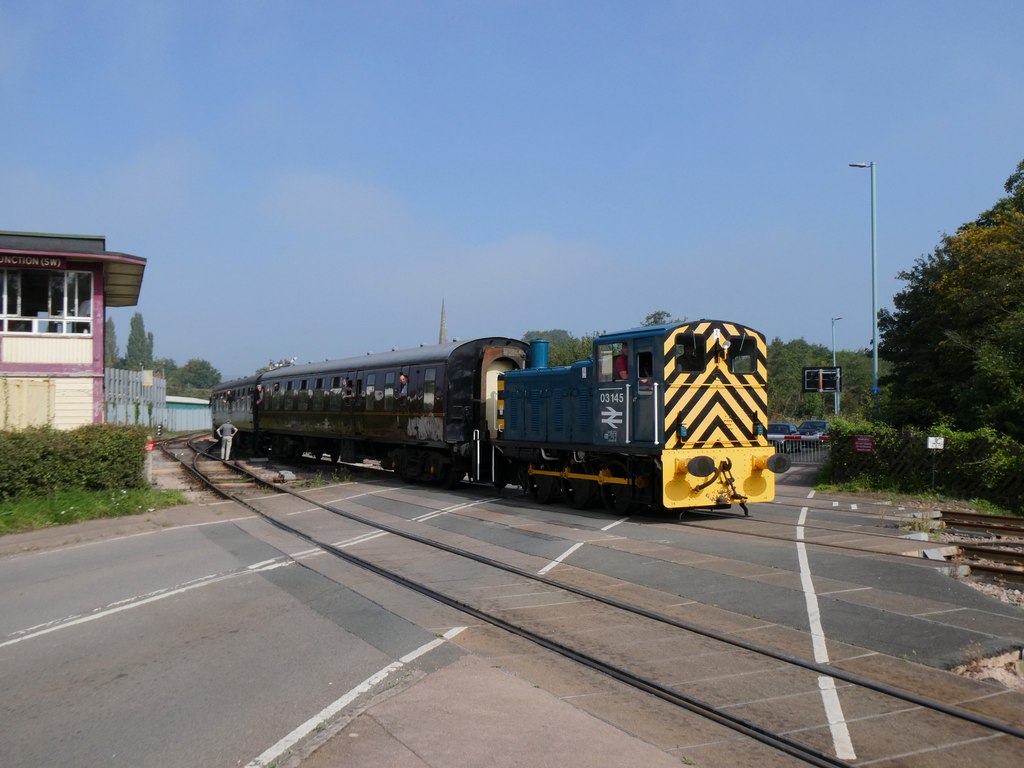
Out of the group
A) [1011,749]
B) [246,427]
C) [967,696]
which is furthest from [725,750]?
[246,427]

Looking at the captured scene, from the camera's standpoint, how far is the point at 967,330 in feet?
79.4

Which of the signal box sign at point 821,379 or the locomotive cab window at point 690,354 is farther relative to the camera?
the signal box sign at point 821,379

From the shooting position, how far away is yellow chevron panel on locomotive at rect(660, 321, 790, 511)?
1335 centimetres

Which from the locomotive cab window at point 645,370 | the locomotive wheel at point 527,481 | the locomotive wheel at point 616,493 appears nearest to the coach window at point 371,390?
the locomotive wheel at point 527,481

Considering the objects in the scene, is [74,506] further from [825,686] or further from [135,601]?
[825,686]

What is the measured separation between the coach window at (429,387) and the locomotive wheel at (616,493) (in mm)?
6110

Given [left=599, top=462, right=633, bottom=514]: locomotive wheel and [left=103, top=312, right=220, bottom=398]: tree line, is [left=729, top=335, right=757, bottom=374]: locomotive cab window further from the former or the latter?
[left=103, top=312, right=220, bottom=398]: tree line

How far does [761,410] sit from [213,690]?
10.9 m

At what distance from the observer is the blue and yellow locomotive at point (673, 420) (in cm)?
1344

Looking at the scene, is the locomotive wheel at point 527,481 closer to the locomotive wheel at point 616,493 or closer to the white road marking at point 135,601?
the locomotive wheel at point 616,493

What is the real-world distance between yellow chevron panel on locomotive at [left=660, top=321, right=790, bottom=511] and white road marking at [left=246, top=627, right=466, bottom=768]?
715cm

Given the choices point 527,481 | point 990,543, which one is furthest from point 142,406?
point 990,543

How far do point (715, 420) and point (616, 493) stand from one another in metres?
2.30

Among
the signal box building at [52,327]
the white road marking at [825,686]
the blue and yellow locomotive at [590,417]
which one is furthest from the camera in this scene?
the signal box building at [52,327]
